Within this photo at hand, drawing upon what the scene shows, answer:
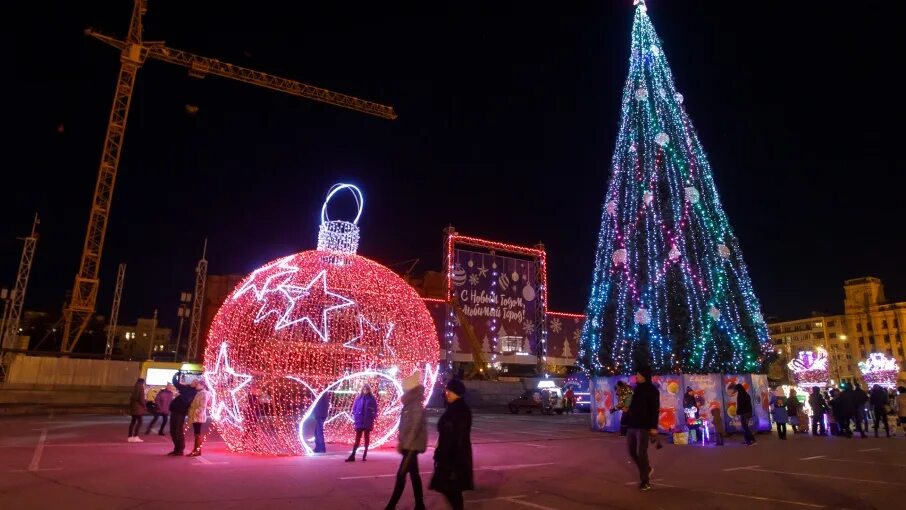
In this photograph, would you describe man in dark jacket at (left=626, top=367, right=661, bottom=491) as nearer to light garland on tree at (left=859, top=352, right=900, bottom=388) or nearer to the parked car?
the parked car

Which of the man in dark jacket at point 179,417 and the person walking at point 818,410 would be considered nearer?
the man in dark jacket at point 179,417

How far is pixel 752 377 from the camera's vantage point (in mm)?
17391

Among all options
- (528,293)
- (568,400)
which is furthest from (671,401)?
(528,293)

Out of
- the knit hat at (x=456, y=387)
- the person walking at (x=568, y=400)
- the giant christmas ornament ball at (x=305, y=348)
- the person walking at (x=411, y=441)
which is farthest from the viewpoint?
the person walking at (x=568, y=400)

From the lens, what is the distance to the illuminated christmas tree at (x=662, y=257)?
1680 cm

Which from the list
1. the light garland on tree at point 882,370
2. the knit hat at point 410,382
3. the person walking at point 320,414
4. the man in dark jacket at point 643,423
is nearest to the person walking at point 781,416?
the man in dark jacket at point 643,423

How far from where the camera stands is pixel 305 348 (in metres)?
10.9

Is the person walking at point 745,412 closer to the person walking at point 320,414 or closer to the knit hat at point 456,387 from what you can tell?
the person walking at point 320,414

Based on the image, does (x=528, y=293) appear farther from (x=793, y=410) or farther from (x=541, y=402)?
(x=793, y=410)

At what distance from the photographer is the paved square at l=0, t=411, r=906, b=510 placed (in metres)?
6.74

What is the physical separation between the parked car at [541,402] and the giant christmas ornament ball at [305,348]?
2052 centimetres

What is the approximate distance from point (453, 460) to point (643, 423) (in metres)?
3.54

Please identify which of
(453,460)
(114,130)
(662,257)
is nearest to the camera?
(453,460)

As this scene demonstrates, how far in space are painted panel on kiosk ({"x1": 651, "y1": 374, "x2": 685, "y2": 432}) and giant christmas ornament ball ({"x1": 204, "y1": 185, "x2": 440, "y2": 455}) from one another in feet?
27.4
